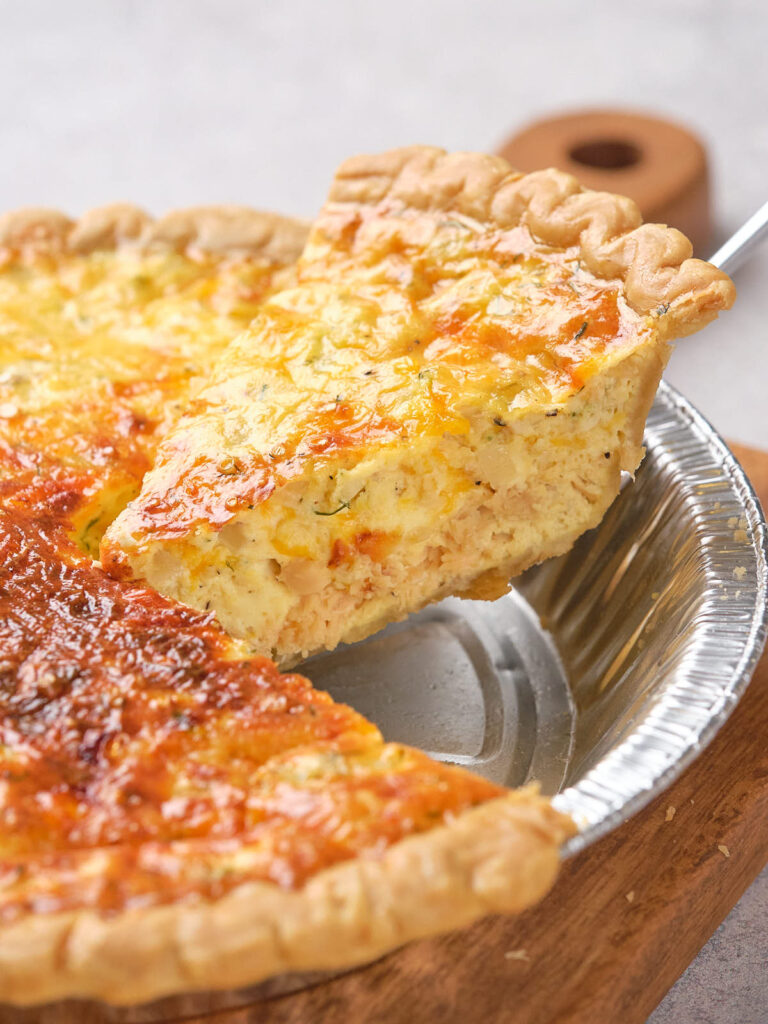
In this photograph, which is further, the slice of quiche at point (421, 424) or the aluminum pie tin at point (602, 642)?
the slice of quiche at point (421, 424)

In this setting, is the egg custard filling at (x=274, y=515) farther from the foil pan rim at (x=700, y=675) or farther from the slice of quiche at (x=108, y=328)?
the foil pan rim at (x=700, y=675)

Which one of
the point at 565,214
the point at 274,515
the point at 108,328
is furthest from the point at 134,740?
the point at 565,214

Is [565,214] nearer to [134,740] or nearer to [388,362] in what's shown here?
[388,362]

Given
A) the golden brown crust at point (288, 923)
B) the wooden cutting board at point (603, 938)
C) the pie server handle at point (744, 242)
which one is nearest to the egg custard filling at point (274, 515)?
the golden brown crust at point (288, 923)

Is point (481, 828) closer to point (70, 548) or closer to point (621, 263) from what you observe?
Result: point (70, 548)

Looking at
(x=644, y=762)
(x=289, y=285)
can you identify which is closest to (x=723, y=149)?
(x=289, y=285)

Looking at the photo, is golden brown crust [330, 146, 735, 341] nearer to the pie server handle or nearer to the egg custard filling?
the egg custard filling
